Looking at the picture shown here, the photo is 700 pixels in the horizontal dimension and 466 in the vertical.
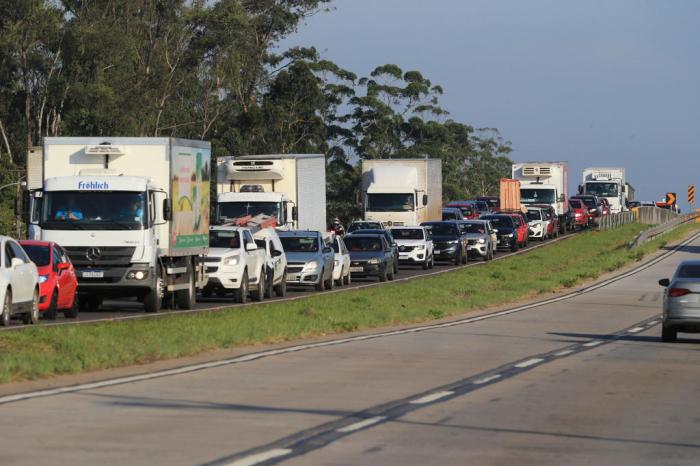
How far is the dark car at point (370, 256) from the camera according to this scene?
166 ft

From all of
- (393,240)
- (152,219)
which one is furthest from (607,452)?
(393,240)

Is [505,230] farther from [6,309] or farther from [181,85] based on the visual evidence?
[6,309]

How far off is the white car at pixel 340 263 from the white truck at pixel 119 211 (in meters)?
14.0

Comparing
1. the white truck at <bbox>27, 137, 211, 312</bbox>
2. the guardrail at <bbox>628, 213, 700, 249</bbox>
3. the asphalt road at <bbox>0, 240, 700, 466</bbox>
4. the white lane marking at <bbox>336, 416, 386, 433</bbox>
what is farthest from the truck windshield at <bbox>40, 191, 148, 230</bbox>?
the guardrail at <bbox>628, 213, 700, 249</bbox>

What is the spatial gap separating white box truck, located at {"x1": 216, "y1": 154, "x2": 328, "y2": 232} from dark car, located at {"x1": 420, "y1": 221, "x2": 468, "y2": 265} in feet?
44.8

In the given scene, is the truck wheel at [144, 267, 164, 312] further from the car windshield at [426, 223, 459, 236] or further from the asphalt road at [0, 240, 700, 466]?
the car windshield at [426, 223, 459, 236]

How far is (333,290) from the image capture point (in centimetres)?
4534

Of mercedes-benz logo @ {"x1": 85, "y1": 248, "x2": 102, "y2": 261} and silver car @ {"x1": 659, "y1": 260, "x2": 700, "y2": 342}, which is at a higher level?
mercedes-benz logo @ {"x1": 85, "y1": 248, "x2": 102, "y2": 261}

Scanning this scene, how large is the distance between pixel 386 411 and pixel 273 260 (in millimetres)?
25793

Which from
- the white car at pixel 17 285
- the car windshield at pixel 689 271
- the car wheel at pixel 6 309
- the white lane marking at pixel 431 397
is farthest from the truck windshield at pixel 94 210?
the white lane marking at pixel 431 397

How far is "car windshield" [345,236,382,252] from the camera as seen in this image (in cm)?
5166

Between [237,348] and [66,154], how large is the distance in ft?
34.8

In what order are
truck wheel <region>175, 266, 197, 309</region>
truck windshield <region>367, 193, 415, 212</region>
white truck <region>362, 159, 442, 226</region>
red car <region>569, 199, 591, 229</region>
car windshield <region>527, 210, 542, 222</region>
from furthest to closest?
red car <region>569, 199, 591, 229</region>, car windshield <region>527, 210, 542, 222</region>, truck windshield <region>367, 193, 415, 212</region>, white truck <region>362, 159, 442, 226</region>, truck wheel <region>175, 266, 197, 309</region>

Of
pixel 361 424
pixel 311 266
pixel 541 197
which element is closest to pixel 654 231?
pixel 541 197
